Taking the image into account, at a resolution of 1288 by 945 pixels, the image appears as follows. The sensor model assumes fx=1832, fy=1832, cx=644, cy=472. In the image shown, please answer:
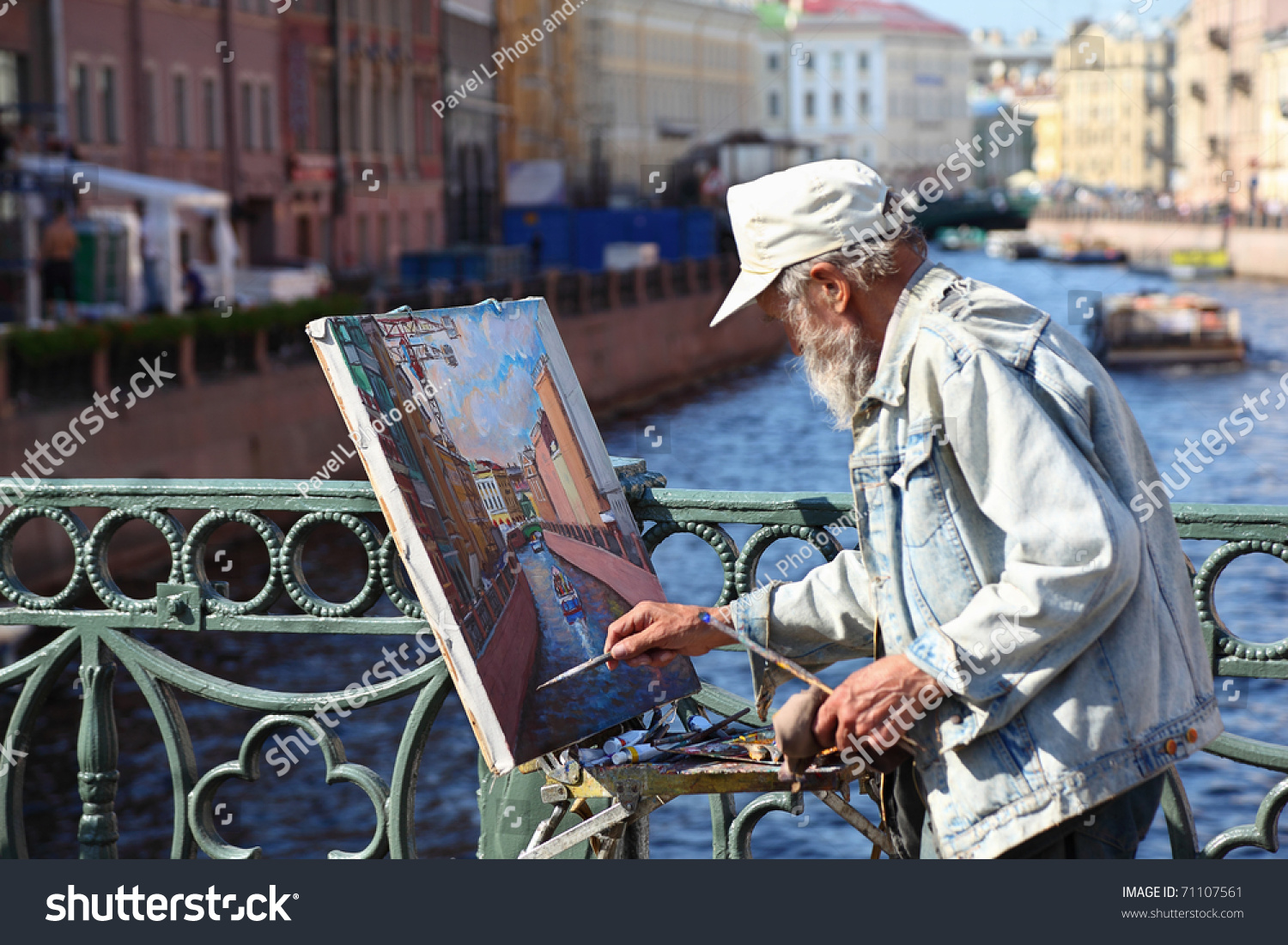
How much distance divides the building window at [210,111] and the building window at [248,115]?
1339 mm

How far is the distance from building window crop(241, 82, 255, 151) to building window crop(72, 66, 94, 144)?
692 cm

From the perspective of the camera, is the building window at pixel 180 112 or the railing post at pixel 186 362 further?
the building window at pixel 180 112

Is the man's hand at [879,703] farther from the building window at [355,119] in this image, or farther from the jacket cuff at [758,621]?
the building window at [355,119]

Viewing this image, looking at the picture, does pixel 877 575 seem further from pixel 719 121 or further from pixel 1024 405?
pixel 719 121

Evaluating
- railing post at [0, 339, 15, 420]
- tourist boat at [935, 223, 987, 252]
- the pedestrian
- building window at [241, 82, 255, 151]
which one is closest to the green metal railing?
railing post at [0, 339, 15, 420]

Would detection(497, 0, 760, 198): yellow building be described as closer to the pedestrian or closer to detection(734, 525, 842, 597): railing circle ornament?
the pedestrian

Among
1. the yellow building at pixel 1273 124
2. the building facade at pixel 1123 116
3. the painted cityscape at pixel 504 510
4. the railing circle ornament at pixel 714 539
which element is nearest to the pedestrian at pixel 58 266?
the railing circle ornament at pixel 714 539

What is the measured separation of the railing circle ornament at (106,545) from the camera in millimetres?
2932

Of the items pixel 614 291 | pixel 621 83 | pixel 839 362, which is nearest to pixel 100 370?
pixel 839 362

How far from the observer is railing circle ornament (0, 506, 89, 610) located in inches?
118

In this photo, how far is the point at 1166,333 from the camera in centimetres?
3962

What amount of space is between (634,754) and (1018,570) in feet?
2.16

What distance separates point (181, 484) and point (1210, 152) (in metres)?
79.9

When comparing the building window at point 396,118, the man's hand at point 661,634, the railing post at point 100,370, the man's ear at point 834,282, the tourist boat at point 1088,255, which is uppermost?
the man's ear at point 834,282
